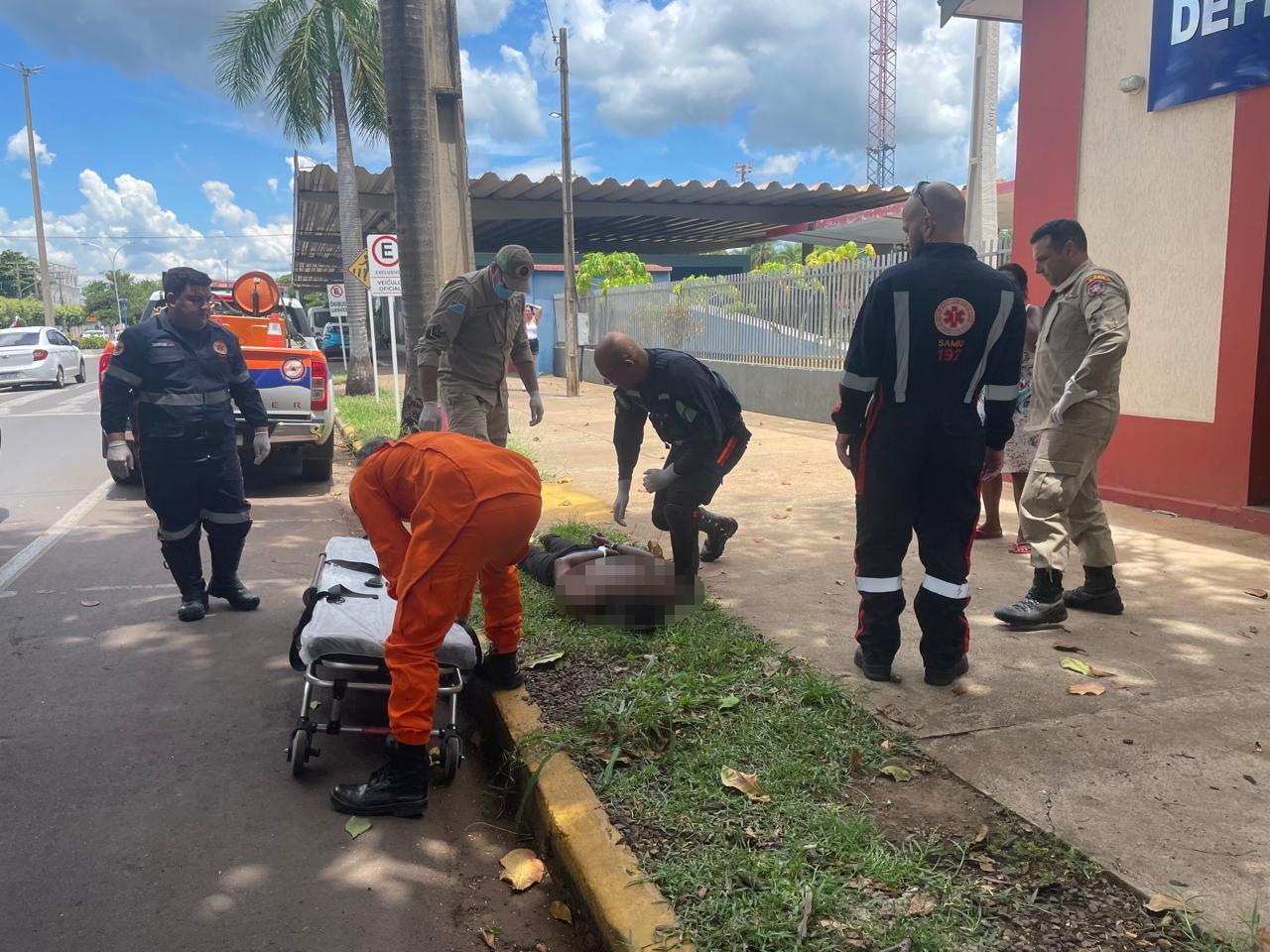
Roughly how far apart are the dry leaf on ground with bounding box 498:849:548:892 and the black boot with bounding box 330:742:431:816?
1.29ft

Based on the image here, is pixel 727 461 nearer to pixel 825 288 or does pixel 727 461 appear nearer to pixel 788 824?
pixel 788 824

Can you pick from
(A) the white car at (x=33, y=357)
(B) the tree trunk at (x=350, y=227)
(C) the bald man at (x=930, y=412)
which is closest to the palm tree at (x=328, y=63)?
(B) the tree trunk at (x=350, y=227)

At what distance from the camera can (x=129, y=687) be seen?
443 cm

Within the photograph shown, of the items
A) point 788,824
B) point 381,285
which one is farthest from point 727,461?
point 381,285

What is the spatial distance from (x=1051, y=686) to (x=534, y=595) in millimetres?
2603

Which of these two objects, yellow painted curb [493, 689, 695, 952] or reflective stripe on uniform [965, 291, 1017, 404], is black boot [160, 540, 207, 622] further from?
reflective stripe on uniform [965, 291, 1017, 404]

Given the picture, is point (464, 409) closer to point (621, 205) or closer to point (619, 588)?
point (619, 588)

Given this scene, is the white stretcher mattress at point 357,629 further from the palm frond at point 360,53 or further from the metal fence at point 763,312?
the palm frond at point 360,53

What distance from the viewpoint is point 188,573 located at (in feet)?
17.7

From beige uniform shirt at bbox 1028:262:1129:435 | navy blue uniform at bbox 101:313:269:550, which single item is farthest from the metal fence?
navy blue uniform at bbox 101:313:269:550

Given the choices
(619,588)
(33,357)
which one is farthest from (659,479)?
(33,357)

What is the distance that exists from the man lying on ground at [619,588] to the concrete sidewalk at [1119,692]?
506 millimetres

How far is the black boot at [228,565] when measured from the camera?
17.9 ft

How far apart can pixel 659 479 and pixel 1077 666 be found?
208 centimetres
